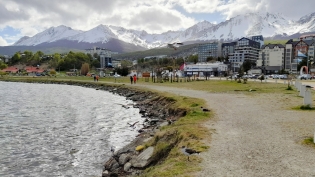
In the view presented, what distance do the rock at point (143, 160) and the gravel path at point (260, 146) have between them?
2567mm

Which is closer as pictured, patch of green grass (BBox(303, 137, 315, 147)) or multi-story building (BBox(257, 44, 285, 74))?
patch of green grass (BBox(303, 137, 315, 147))

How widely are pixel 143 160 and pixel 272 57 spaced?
17771cm

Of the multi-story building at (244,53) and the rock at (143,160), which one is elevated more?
the multi-story building at (244,53)

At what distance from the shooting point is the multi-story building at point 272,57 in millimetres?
164875

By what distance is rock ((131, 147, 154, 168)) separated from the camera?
10586 mm

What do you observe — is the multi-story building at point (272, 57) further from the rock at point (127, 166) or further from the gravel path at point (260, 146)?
the rock at point (127, 166)

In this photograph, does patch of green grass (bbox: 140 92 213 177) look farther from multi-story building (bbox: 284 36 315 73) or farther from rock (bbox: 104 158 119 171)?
multi-story building (bbox: 284 36 315 73)

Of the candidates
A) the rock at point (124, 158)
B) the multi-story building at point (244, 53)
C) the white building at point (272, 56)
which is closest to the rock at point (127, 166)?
the rock at point (124, 158)

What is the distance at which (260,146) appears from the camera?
978 cm


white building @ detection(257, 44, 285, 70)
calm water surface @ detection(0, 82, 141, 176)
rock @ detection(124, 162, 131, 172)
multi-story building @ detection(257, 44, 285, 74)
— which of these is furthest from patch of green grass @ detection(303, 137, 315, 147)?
white building @ detection(257, 44, 285, 70)

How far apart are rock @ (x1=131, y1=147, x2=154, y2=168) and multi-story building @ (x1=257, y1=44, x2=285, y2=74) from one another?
162818mm

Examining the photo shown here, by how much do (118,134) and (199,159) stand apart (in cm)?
1066

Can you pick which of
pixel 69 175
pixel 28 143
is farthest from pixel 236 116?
pixel 28 143

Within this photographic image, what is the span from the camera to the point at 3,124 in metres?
22.1
